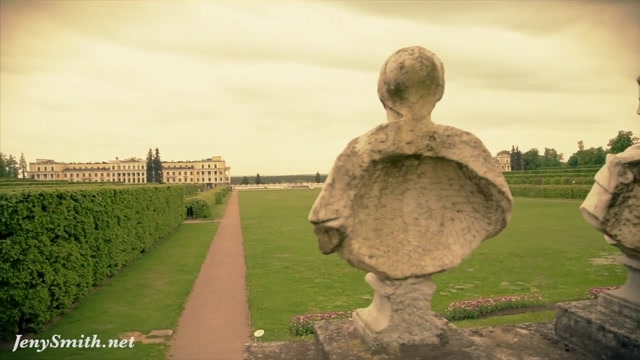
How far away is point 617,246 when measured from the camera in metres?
A: 5.28

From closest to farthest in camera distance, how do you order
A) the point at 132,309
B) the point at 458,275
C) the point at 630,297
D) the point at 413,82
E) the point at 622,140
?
the point at 413,82
the point at 630,297
the point at 132,309
the point at 458,275
the point at 622,140

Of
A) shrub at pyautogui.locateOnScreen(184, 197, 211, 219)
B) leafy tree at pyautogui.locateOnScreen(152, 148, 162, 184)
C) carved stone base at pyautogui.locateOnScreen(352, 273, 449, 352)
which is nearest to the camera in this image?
carved stone base at pyautogui.locateOnScreen(352, 273, 449, 352)

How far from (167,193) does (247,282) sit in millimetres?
12853

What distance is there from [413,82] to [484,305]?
7.00m

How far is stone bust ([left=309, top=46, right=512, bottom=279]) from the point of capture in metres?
3.99

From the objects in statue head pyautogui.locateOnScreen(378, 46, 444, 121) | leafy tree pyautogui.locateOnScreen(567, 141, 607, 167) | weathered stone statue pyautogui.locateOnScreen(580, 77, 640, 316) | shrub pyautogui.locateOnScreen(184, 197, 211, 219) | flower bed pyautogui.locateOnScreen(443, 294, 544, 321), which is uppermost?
leafy tree pyautogui.locateOnScreen(567, 141, 607, 167)

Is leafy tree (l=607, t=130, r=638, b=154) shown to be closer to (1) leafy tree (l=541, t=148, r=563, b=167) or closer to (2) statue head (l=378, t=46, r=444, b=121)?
(1) leafy tree (l=541, t=148, r=563, b=167)

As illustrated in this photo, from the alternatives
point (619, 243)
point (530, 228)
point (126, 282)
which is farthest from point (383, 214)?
point (530, 228)

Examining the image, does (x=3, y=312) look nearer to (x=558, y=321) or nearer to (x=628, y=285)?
(x=558, y=321)

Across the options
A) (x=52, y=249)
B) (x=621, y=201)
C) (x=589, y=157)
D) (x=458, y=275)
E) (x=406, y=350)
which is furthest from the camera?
(x=589, y=157)

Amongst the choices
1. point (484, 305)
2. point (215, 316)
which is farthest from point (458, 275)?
point (215, 316)

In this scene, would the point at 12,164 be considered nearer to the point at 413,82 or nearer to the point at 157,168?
the point at 157,168

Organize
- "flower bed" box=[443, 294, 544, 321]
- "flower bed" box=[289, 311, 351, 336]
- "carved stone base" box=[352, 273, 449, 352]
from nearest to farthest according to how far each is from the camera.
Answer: "carved stone base" box=[352, 273, 449, 352] → "flower bed" box=[289, 311, 351, 336] → "flower bed" box=[443, 294, 544, 321]

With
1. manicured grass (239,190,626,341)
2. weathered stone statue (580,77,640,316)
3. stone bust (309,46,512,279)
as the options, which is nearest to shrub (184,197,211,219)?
manicured grass (239,190,626,341)
